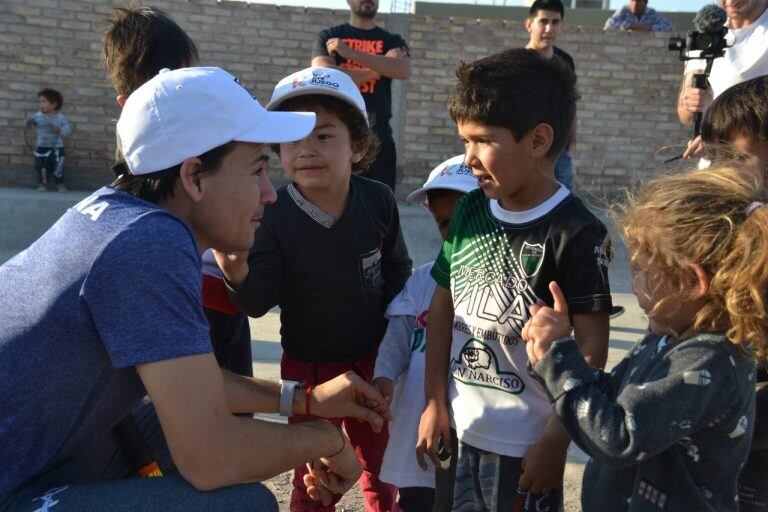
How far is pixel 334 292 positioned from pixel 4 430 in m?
1.15

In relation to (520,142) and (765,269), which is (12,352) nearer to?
(520,142)

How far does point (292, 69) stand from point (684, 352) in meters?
8.42

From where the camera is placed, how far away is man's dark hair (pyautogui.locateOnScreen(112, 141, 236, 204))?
1.82m

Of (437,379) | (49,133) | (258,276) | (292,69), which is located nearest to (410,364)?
(437,379)

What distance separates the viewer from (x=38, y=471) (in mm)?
1700

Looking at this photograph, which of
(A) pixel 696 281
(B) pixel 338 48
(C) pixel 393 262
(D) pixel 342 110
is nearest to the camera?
(A) pixel 696 281

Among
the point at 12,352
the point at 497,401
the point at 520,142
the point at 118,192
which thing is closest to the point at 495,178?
the point at 520,142

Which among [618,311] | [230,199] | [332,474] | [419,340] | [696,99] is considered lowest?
[618,311]

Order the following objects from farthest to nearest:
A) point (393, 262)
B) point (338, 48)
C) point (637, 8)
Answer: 1. point (637, 8)
2. point (338, 48)
3. point (393, 262)

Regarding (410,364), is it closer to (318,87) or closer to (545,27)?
(318,87)

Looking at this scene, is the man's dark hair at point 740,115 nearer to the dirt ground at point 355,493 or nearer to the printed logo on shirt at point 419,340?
the printed logo on shirt at point 419,340

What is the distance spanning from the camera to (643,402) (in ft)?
4.94

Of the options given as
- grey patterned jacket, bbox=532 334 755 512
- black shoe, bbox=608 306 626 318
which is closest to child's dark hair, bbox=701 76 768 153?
grey patterned jacket, bbox=532 334 755 512

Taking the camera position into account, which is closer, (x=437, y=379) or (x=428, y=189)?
(x=437, y=379)
